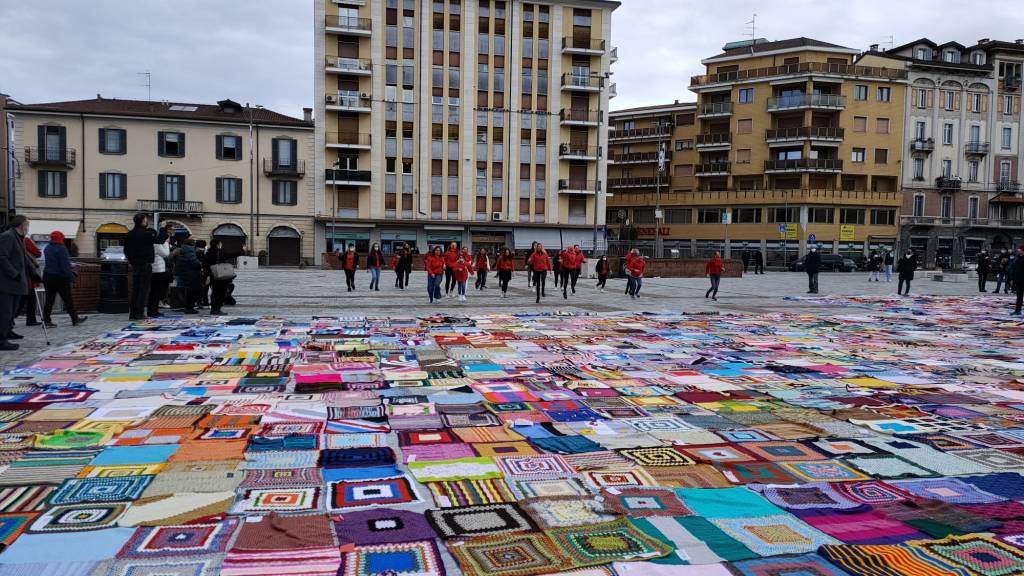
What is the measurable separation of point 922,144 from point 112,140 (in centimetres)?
6353

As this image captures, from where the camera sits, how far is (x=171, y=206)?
49844 mm

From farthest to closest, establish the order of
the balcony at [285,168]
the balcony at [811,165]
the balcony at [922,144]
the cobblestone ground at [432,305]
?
the balcony at [922,144], the balcony at [811,165], the balcony at [285,168], the cobblestone ground at [432,305]

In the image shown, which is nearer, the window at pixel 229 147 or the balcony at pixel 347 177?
the window at pixel 229 147

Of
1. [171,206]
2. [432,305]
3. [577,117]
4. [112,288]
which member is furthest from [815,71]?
[112,288]

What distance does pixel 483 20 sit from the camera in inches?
2194

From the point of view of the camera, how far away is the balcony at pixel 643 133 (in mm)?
71188

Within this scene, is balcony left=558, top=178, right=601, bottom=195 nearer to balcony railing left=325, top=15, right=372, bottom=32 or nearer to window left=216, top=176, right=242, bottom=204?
balcony railing left=325, top=15, right=372, bottom=32

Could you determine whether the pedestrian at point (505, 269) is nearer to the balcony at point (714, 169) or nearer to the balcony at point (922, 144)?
the balcony at point (714, 169)

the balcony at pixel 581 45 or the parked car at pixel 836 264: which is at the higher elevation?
the balcony at pixel 581 45

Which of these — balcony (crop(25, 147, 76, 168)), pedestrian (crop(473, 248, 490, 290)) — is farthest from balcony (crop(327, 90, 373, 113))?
pedestrian (crop(473, 248, 490, 290))

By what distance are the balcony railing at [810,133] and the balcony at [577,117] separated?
55.3ft

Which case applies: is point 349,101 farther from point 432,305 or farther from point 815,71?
point 432,305

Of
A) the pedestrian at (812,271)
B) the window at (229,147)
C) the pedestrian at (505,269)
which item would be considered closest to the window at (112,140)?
the window at (229,147)

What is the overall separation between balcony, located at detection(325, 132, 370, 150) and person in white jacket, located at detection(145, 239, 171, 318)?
40.8 m
